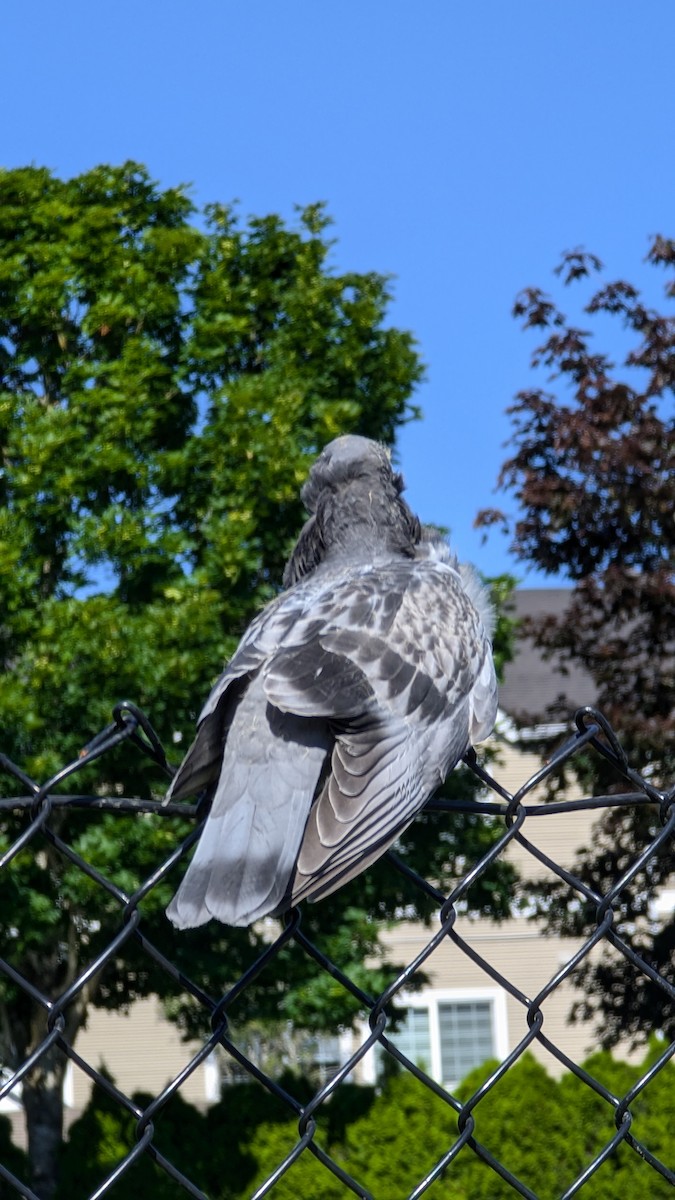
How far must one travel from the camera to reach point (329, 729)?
5.83 feet

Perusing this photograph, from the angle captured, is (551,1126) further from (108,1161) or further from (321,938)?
(108,1161)

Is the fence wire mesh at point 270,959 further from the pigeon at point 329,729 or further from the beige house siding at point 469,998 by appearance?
the beige house siding at point 469,998

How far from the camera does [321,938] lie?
973cm

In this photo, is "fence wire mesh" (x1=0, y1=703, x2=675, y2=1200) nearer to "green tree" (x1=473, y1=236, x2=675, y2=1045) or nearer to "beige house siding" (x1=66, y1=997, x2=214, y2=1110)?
"green tree" (x1=473, y1=236, x2=675, y2=1045)

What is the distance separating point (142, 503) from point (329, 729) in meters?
9.18

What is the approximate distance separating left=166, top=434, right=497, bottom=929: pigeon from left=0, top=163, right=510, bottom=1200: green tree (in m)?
7.05

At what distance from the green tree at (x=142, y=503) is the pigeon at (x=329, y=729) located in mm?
7049

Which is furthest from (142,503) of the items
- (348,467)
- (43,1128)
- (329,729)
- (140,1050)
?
(140,1050)

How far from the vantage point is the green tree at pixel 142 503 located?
30.9ft

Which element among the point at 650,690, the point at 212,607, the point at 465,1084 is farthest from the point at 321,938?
the point at 650,690

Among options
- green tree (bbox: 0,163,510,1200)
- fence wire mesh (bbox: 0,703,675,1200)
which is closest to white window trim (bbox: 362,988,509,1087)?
green tree (bbox: 0,163,510,1200)

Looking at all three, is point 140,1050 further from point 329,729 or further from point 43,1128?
point 329,729

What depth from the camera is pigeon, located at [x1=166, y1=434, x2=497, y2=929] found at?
4.82 ft

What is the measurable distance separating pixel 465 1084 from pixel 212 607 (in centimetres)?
429
